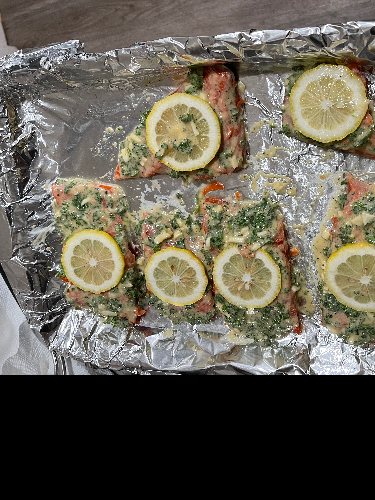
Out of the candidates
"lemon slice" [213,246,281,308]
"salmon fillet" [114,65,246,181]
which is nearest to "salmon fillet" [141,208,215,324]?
"lemon slice" [213,246,281,308]

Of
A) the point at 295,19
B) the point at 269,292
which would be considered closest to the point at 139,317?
the point at 269,292

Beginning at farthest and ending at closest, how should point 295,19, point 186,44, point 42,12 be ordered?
point 42,12 → point 295,19 → point 186,44

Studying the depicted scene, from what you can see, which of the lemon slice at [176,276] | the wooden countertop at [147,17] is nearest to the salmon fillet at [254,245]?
the lemon slice at [176,276]

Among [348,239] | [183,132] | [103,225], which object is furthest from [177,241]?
[348,239]

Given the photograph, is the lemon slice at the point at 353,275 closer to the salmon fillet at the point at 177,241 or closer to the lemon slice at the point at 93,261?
the salmon fillet at the point at 177,241

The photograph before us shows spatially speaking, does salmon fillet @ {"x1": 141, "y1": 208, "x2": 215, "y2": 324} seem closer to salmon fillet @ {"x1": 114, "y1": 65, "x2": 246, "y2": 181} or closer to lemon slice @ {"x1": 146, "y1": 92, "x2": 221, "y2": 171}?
salmon fillet @ {"x1": 114, "y1": 65, "x2": 246, "y2": 181}

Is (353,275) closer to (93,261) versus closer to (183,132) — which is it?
(183,132)

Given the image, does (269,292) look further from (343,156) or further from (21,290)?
(21,290)
